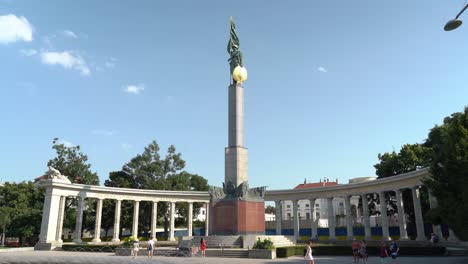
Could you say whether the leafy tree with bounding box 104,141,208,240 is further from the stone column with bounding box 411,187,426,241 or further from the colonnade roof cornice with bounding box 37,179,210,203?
the stone column with bounding box 411,187,426,241

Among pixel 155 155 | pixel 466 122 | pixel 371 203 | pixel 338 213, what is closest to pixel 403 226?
pixel 371 203

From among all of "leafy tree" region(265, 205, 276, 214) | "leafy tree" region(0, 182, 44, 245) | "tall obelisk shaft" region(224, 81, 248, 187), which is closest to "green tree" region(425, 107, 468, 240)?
"tall obelisk shaft" region(224, 81, 248, 187)

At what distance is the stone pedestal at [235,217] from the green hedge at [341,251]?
19.4 feet

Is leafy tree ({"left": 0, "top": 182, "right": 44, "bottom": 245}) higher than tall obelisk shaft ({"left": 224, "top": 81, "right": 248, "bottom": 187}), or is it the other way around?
tall obelisk shaft ({"left": 224, "top": 81, "right": 248, "bottom": 187})

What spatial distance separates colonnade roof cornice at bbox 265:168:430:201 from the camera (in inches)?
1968

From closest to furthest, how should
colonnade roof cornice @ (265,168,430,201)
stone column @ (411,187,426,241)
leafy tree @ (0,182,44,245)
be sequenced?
stone column @ (411,187,426,241) → colonnade roof cornice @ (265,168,430,201) → leafy tree @ (0,182,44,245)

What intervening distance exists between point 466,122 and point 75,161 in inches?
2625

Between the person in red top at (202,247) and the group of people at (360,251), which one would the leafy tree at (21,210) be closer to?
the person in red top at (202,247)

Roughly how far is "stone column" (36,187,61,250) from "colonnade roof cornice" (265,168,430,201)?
118ft

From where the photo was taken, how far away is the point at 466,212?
2622 centimetres

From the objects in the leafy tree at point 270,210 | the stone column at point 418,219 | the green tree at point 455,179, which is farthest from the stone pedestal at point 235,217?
the leafy tree at point 270,210

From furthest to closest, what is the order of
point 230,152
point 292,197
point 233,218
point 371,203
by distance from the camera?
1. point 371,203
2. point 292,197
3. point 230,152
4. point 233,218

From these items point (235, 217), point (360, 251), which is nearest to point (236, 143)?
point (235, 217)

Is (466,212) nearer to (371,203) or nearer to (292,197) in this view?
(292,197)
